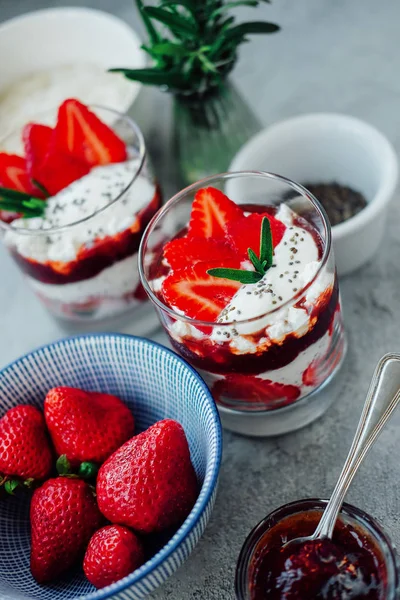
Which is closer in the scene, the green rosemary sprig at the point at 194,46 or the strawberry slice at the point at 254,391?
the strawberry slice at the point at 254,391

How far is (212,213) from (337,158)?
40cm

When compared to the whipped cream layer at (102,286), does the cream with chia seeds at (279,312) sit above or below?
above

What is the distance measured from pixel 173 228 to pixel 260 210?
14 cm

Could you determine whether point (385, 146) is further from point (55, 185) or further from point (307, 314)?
point (55, 185)

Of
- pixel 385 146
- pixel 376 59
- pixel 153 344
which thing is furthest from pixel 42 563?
pixel 376 59

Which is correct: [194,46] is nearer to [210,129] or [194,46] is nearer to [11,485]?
[210,129]

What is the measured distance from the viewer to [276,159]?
4.57ft

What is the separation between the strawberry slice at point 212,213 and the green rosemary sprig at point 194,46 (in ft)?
1.04

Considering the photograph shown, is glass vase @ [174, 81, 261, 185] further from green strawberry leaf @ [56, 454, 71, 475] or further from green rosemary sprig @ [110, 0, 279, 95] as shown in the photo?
green strawberry leaf @ [56, 454, 71, 475]

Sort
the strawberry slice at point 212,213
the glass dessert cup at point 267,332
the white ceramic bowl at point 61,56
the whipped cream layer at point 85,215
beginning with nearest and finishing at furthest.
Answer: the glass dessert cup at point 267,332 < the strawberry slice at point 212,213 < the whipped cream layer at point 85,215 < the white ceramic bowl at point 61,56

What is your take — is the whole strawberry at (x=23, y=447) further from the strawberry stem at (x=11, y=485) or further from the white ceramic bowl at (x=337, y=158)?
the white ceramic bowl at (x=337, y=158)

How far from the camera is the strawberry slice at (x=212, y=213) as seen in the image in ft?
3.59

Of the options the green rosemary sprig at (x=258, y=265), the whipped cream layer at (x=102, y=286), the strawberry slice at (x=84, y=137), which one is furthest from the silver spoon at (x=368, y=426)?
the strawberry slice at (x=84, y=137)

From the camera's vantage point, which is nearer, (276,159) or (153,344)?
(153,344)
